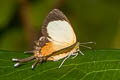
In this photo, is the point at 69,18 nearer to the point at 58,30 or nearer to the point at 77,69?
the point at 58,30

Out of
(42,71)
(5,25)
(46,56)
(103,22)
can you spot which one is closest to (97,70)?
(42,71)

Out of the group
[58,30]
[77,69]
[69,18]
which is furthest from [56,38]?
[69,18]

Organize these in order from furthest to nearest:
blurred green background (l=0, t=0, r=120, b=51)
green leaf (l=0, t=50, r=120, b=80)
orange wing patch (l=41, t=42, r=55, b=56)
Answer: blurred green background (l=0, t=0, r=120, b=51) → orange wing patch (l=41, t=42, r=55, b=56) → green leaf (l=0, t=50, r=120, b=80)

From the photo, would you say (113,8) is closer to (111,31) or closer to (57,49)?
(111,31)

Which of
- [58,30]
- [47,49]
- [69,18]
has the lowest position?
[69,18]

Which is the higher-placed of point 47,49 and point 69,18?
point 47,49

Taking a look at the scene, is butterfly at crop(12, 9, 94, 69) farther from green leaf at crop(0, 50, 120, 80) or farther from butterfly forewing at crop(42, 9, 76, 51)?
green leaf at crop(0, 50, 120, 80)

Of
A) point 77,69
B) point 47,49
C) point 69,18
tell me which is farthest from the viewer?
point 69,18

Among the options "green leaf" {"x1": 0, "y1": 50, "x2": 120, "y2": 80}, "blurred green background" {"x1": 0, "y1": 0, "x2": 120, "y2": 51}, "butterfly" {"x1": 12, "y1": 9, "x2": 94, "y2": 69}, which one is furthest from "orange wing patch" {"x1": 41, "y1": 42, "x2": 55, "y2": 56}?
"blurred green background" {"x1": 0, "y1": 0, "x2": 120, "y2": 51}

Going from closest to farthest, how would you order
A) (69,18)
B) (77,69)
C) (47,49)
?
(77,69) → (47,49) → (69,18)
